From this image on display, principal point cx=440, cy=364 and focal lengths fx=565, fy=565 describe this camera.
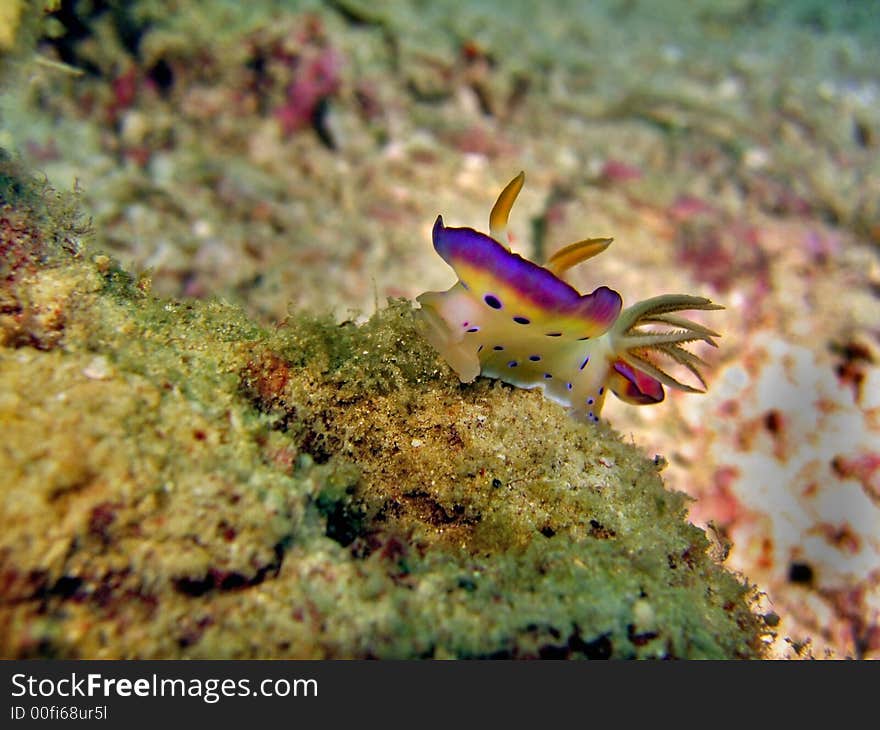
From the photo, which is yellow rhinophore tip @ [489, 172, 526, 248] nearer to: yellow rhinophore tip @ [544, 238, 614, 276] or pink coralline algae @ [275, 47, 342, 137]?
yellow rhinophore tip @ [544, 238, 614, 276]

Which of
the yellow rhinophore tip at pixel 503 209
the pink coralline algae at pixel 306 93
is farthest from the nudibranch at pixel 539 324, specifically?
the pink coralline algae at pixel 306 93

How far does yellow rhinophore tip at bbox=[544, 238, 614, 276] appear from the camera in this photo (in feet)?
6.72

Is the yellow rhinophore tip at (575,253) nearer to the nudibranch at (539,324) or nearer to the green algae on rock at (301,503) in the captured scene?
the nudibranch at (539,324)

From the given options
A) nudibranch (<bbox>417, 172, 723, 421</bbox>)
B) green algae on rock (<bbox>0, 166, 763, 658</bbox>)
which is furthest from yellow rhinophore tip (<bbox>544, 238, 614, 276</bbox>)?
green algae on rock (<bbox>0, 166, 763, 658</bbox>)

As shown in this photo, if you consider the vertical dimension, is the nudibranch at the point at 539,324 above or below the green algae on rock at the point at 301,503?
above

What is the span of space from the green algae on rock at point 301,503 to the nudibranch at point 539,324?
0.33 feet

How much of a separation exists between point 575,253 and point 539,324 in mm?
375

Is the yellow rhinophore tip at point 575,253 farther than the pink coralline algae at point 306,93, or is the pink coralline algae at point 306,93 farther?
the pink coralline algae at point 306,93

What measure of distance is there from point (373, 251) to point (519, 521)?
3.64m

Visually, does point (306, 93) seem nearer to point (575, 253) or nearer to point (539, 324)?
point (575, 253)

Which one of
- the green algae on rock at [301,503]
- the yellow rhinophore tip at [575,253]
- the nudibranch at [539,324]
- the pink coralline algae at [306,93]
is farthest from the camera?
the pink coralline algae at [306,93]

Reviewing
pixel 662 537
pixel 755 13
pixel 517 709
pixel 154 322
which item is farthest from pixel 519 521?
pixel 755 13

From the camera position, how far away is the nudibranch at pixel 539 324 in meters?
1.75

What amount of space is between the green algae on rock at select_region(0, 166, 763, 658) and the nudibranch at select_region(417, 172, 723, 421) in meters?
0.10
